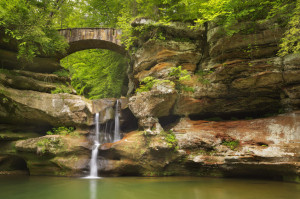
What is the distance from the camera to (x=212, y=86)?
34.4 ft

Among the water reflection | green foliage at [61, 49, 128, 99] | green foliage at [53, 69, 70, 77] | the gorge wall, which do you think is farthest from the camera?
green foliage at [61, 49, 128, 99]

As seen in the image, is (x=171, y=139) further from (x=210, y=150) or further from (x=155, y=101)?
(x=155, y=101)

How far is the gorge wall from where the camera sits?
856 cm

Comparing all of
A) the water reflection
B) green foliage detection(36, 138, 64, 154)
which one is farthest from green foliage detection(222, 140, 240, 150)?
green foliage detection(36, 138, 64, 154)

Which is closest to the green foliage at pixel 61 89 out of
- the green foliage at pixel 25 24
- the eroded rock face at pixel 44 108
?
the eroded rock face at pixel 44 108

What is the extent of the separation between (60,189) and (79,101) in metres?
5.81

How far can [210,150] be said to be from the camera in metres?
8.95

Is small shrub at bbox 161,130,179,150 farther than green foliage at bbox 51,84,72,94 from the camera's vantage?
No

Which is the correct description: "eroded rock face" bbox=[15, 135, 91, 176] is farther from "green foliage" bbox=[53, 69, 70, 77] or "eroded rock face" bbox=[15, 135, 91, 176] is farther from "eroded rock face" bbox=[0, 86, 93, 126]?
"green foliage" bbox=[53, 69, 70, 77]

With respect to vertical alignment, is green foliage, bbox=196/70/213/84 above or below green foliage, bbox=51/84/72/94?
above

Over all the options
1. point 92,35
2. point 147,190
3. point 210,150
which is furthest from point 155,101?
point 92,35

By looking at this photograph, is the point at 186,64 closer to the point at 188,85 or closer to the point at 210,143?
the point at 188,85

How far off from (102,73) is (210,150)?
12.4m

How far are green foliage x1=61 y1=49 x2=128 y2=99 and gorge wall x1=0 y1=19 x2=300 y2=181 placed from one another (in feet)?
15.9
